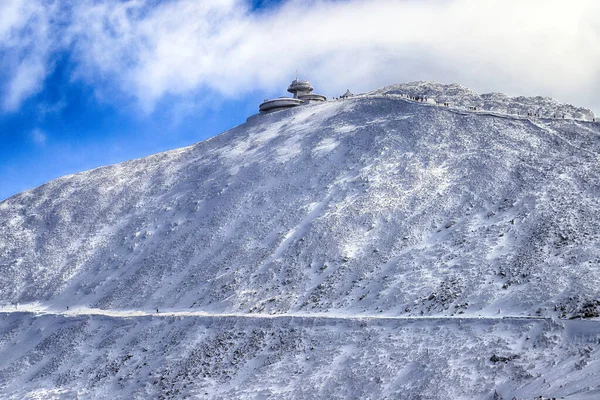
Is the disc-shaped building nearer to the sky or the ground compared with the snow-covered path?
nearer to the sky

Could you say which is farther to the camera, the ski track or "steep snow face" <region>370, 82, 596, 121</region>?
"steep snow face" <region>370, 82, 596, 121</region>

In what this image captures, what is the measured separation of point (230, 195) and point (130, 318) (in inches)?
734

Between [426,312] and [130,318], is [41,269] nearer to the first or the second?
[130,318]

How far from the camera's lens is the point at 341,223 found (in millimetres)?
50250

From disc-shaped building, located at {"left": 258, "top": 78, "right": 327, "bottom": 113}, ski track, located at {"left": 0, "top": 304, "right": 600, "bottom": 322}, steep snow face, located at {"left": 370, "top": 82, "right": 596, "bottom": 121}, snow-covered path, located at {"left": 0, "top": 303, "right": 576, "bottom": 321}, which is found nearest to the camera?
ski track, located at {"left": 0, "top": 304, "right": 600, "bottom": 322}

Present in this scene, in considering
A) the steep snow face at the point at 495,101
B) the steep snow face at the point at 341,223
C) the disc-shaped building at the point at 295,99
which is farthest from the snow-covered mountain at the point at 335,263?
the disc-shaped building at the point at 295,99

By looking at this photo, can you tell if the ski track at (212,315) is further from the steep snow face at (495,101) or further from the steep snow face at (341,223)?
the steep snow face at (495,101)

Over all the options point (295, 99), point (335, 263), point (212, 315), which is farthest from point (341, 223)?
point (295, 99)

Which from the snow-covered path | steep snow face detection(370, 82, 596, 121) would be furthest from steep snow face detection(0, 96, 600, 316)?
steep snow face detection(370, 82, 596, 121)

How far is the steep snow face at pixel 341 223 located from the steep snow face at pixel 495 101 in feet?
10.4

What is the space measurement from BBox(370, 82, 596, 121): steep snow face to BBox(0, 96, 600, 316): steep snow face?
318cm

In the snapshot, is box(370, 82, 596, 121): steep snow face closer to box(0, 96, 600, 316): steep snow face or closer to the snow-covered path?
box(0, 96, 600, 316): steep snow face

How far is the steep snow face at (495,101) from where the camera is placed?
62.0 metres

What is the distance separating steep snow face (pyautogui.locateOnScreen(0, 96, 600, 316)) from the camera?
132ft
